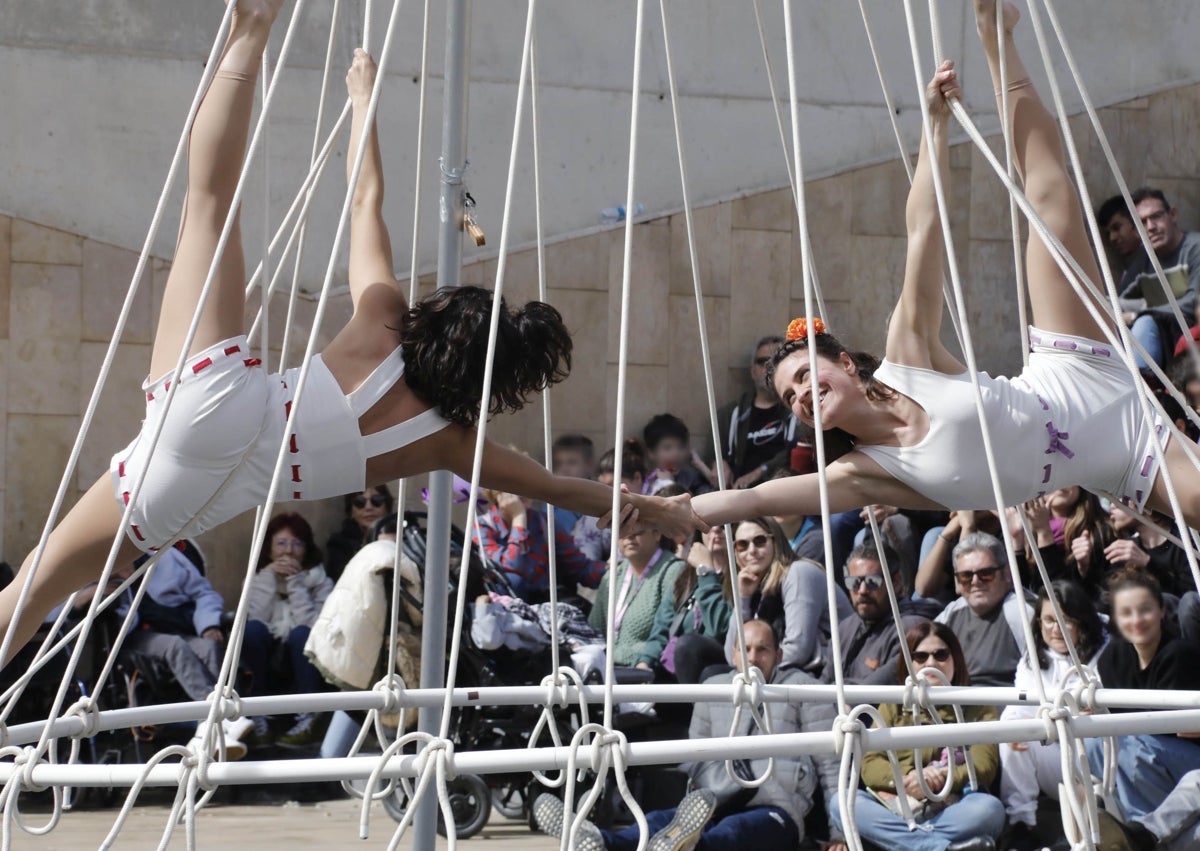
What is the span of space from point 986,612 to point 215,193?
3.21m

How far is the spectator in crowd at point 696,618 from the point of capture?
5.51 metres

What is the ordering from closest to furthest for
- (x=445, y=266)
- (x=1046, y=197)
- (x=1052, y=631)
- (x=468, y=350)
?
(x=468, y=350) → (x=1046, y=197) → (x=445, y=266) → (x=1052, y=631)

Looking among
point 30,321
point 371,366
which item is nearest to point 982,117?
point 30,321

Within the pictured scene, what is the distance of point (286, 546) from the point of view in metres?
6.52

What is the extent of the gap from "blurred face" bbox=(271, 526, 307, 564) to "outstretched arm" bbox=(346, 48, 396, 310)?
3380mm

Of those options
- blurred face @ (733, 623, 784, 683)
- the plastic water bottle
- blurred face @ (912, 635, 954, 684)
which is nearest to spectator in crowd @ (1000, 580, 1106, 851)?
blurred face @ (912, 635, 954, 684)

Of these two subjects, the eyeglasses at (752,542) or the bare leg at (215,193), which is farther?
the eyeglasses at (752,542)

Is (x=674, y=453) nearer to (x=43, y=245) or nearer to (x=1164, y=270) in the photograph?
(x=1164, y=270)

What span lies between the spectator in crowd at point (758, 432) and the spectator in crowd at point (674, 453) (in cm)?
14

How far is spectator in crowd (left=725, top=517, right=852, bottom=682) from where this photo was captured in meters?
5.25

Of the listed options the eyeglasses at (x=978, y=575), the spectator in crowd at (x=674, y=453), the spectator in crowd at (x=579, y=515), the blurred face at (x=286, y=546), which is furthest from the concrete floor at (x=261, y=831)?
the spectator in crowd at (x=674, y=453)

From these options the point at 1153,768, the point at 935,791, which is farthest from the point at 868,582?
the point at 1153,768

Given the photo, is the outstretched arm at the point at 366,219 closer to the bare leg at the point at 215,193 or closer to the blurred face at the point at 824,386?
the bare leg at the point at 215,193

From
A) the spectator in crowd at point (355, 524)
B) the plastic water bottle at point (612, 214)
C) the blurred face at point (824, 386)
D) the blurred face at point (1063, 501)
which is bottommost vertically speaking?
the blurred face at point (824, 386)
